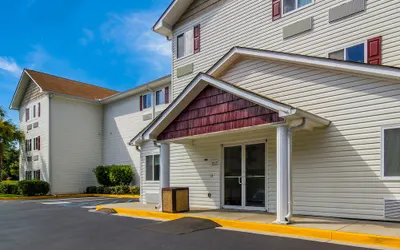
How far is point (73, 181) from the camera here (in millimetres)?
24688

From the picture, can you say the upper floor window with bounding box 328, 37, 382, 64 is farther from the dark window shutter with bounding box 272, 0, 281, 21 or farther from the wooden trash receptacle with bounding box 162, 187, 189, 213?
the wooden trash receptacle with bounding box 162, 187, 189, 213

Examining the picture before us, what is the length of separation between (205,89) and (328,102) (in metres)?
3.52

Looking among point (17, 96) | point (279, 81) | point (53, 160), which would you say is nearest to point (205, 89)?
point (279, 81)

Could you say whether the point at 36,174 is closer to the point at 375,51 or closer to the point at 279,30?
the point at 279,30

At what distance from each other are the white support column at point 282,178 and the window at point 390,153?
2.28m

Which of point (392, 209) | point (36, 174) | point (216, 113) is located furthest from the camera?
point (36, 174)

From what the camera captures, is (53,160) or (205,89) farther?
(53,160)

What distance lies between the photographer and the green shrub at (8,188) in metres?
24.3

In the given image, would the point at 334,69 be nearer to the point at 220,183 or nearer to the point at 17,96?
A: the point at 220,183

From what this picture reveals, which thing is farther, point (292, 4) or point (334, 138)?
point (292, 4)

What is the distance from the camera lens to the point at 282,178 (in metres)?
8.59

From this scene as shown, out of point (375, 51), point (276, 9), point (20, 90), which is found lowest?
point (375, 51)

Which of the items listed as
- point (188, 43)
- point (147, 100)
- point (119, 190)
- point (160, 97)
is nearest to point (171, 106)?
point (188, 43)

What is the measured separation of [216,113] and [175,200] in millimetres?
3226
